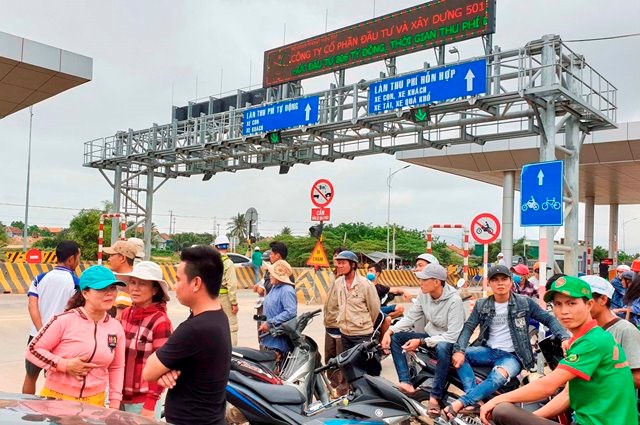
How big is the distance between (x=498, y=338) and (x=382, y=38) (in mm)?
10503

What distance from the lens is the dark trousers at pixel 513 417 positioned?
9.39 feet

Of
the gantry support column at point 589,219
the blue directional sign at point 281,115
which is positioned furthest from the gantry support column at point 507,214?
the blue directional sign at point 281,115

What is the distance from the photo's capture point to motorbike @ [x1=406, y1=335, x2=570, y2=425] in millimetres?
4792

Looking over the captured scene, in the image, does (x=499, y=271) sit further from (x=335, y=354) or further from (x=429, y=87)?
(x=429, y=87)

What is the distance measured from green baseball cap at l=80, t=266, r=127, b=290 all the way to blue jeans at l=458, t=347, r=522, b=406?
297cm

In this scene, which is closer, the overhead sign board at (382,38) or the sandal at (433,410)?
the sandal at (433,410)

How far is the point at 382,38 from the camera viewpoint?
46.9ft

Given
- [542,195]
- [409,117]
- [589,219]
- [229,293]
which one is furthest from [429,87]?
[589,219]

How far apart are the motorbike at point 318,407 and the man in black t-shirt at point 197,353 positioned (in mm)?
1354

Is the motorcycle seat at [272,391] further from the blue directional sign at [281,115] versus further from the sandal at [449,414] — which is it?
the blue directional sign at [281,115]

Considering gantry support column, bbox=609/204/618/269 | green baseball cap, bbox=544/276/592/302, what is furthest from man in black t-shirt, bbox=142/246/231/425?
gantry support column, bbox=609/204/618/269

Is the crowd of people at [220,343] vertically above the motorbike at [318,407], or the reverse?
the crowd of people at [220,343]

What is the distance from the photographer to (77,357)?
11.0ft

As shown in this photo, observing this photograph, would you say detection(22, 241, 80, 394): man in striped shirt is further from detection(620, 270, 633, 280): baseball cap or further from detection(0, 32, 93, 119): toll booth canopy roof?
detection(620, 270, 633, 280): baseball cap
